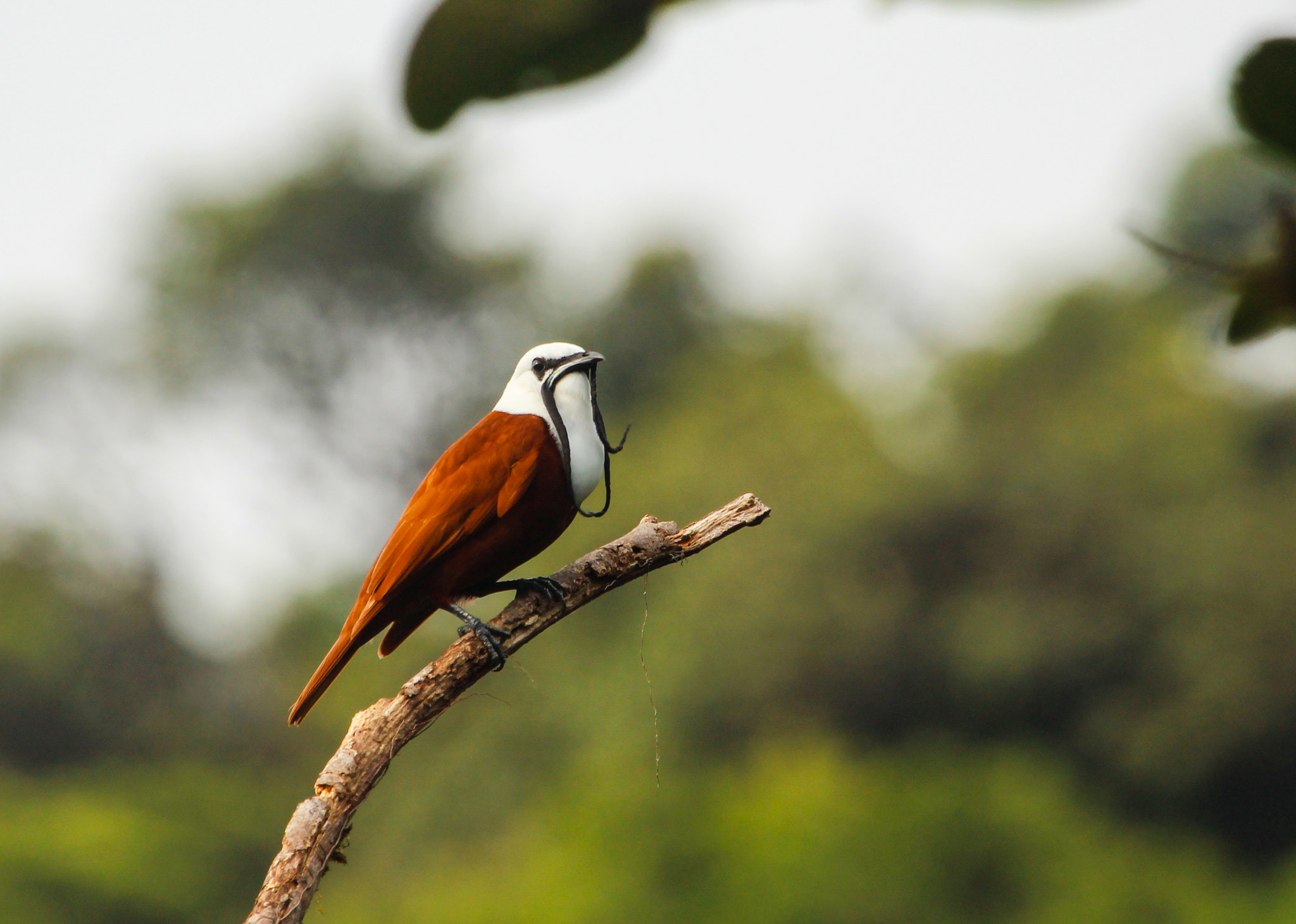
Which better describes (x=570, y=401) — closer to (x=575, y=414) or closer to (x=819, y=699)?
(x=575, y=414)

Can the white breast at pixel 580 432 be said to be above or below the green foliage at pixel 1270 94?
below

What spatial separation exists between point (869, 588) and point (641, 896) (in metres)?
12.7

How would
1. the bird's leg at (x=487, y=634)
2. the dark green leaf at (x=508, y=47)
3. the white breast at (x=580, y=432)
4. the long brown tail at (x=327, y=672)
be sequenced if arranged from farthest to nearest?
the white breast at (x=580, y=432) → the bird's leg at (x=487, y=634) → the long brown tail at (x=327, y=672) → the dark green leaf at (x=508, y=47)

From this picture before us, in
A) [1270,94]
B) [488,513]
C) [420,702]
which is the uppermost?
[1270,94]

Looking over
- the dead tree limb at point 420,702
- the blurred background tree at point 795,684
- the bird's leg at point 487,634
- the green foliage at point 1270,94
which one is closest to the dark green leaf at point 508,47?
the green foliage at point 1270,94

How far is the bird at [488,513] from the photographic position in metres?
4.01

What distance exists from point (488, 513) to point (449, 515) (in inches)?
4.9

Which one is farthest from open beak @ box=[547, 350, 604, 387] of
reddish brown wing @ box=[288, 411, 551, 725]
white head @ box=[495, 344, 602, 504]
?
reddish brown wing @ box=[288, 411, 551, 725]

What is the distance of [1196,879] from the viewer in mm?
33344

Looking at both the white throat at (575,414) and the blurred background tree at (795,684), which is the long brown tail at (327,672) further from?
the blurred background tree at (795,684)

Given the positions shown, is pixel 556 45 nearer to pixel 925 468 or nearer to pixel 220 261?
pixel 925 468

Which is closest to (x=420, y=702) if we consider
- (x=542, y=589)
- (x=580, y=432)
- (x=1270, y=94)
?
(x=542, y=589)

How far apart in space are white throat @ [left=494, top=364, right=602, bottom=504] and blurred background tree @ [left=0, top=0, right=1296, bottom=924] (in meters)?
26.2

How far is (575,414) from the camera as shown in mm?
4203
